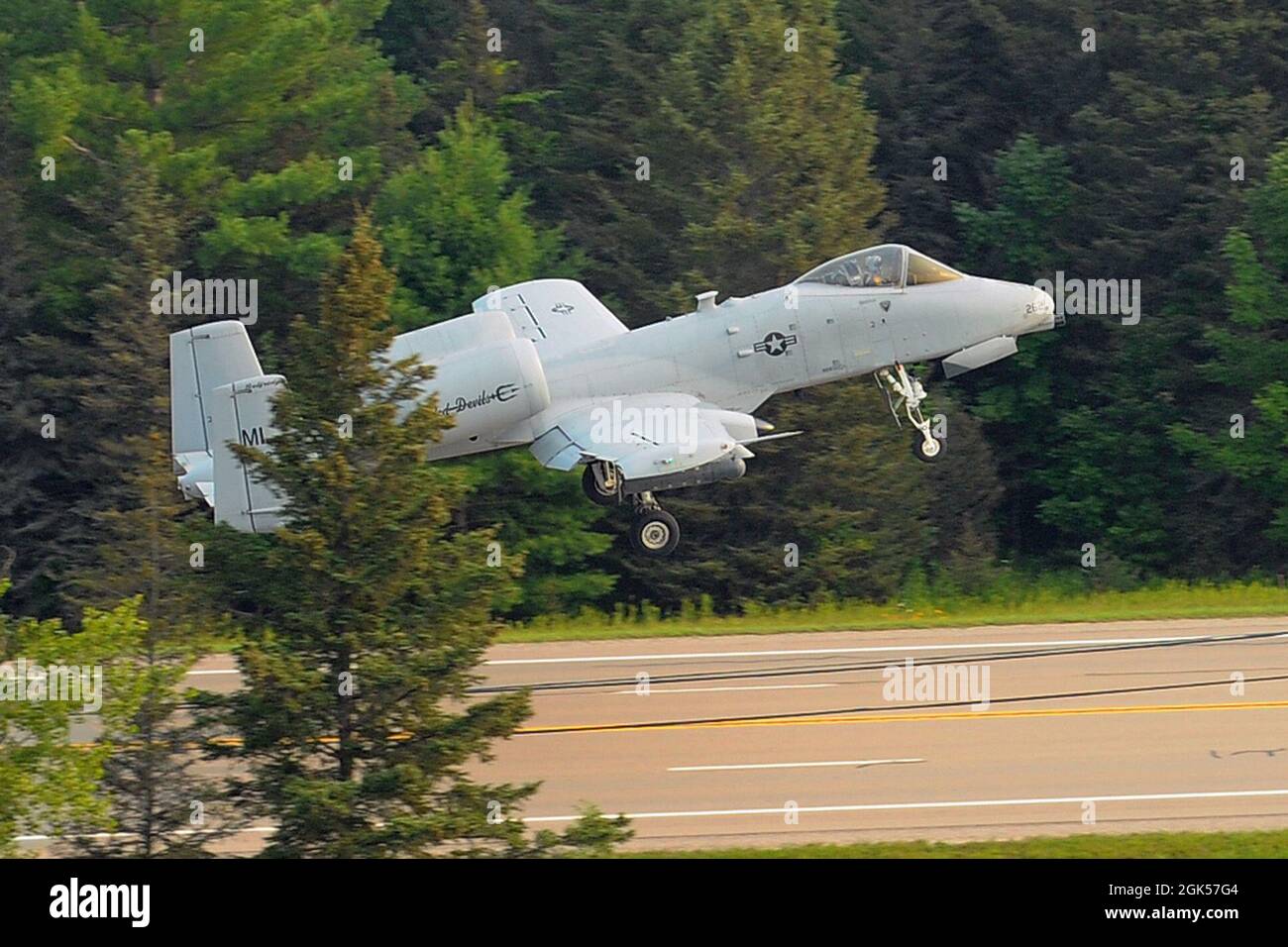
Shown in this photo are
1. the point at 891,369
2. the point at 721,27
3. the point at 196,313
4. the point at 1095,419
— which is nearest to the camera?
the point at 891,369

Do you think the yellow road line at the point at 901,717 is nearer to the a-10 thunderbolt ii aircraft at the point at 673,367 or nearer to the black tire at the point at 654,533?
the a-10 thunderbolt ii aircraft at the point at 673,367

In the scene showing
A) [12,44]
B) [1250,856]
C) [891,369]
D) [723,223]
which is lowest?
[1250,856]

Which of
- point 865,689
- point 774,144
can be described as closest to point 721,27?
point 774,144

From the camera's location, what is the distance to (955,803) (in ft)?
57.3

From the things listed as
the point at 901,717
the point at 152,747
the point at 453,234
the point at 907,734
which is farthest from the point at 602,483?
the point at 453,234

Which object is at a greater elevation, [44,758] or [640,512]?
[640,512]

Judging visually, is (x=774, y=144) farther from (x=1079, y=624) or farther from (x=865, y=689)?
(x=865, y=689)

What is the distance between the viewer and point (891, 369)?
27484 millimetres

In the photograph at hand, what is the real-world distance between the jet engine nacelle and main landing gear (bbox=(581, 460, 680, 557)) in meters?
1.54

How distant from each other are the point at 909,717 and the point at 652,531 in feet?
23.4

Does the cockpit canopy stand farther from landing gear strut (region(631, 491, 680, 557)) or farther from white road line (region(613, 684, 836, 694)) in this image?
white road line (region(613, 684, 836, 694))

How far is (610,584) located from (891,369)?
41.8 feet

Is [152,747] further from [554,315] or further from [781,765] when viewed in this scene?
[554,315]

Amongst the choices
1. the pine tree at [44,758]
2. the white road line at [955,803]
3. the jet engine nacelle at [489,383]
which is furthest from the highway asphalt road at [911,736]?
the pine tree at [44,758]
